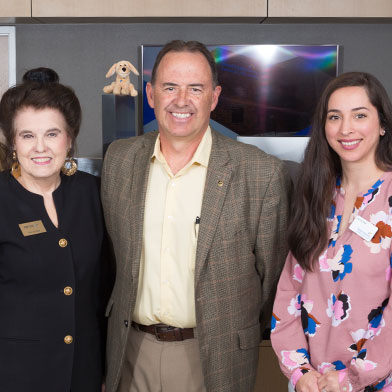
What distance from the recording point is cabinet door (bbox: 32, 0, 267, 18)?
11.2 feet

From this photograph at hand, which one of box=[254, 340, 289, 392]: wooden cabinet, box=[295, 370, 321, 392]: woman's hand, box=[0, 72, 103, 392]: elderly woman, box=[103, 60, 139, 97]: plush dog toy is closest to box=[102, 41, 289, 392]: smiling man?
box=[0, 72, 103, 392]: elderly woman

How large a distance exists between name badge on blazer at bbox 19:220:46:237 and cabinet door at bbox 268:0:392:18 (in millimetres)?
2423

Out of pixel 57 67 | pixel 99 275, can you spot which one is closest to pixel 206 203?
pixel 99 275

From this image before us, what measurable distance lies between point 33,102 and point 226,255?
81 centimetres

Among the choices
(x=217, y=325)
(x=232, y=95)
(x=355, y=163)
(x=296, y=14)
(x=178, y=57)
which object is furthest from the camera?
(x=232, y=95)

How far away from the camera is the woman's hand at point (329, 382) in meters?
1.49

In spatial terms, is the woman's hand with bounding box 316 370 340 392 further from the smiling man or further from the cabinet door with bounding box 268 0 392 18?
the cabinet door with bounding box 268 0 392 18

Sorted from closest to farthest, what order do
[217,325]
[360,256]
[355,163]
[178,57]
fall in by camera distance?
1. [360,256]
2. [355,163]
3. [217,325]
4. [178,57]

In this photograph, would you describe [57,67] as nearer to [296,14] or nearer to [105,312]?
[296,14]

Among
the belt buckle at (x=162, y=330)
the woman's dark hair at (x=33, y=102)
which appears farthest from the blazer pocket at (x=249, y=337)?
the woman's dark hair at (x=33, y=102)

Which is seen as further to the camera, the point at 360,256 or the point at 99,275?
the point at 99,275

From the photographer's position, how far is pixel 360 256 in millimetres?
1486

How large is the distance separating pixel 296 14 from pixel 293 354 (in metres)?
2.53

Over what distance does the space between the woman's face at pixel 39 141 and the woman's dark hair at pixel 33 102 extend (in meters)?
0.02
